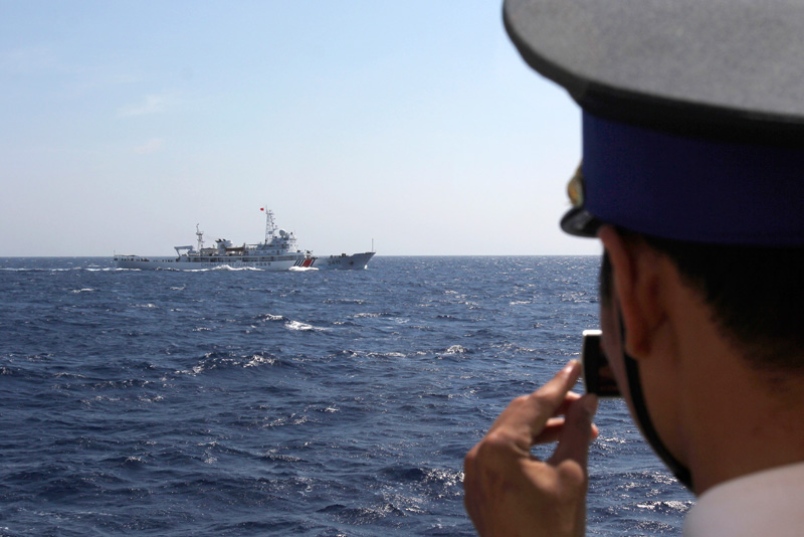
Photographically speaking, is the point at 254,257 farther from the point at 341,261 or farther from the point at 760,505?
the point at 760,505

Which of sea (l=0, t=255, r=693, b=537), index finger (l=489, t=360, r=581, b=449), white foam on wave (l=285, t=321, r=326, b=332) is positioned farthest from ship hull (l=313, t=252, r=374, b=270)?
index finger (l=489, t=360, r=581, b=449)

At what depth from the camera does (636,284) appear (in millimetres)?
720

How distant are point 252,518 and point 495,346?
1534 cm

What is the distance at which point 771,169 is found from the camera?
62 cm

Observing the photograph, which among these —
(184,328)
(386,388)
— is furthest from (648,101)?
(184,328)

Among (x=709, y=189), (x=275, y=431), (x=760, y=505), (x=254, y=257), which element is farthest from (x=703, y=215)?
(x=254, y=257)

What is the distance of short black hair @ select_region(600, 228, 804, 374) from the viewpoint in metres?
0.66

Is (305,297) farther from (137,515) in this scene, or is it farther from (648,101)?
(648,101)

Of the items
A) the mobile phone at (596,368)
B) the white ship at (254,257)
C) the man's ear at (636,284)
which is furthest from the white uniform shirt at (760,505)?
the white ship at (254,257)

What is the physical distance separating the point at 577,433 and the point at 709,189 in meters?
0.34

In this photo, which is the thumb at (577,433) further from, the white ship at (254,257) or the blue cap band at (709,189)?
the white ship at (254,257)

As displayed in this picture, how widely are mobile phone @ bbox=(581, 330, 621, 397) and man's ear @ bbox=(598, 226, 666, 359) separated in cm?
17

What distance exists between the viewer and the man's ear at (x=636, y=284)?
709mm

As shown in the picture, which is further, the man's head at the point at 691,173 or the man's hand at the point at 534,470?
the man's hand at the point at 534,470
